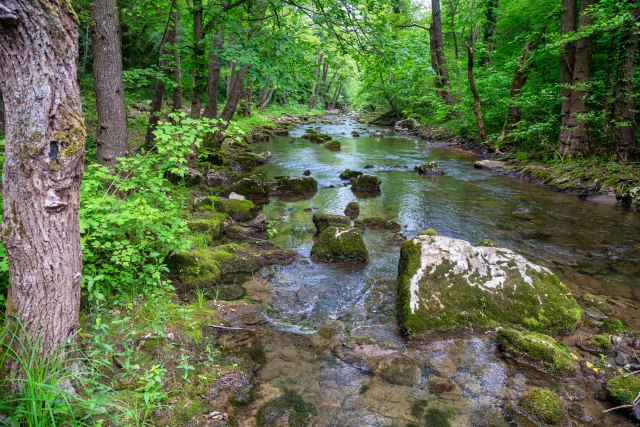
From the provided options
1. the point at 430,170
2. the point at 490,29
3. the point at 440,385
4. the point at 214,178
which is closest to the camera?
the point at 440,385

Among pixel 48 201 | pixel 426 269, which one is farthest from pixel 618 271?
pixel 48 201

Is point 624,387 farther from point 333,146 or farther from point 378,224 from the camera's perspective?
point 333,146

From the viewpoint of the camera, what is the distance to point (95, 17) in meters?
5.23

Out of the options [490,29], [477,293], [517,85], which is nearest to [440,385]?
[477,293]

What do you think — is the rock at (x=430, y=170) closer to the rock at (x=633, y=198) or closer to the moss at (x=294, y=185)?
the moss at (x=294, y=185)

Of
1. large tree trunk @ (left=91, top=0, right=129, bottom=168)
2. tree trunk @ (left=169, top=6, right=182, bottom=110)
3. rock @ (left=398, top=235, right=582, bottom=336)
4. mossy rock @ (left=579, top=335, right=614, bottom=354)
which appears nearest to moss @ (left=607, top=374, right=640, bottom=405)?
mossy rock @ (left=579, top=335, right=614, bottom=354)

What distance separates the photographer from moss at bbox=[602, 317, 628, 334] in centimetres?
452

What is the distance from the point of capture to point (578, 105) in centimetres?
1244

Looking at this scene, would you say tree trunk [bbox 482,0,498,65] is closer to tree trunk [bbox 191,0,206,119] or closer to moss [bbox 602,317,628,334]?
tree trunk [bbox 191,0,206,119]

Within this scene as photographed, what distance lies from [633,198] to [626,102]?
296 cm

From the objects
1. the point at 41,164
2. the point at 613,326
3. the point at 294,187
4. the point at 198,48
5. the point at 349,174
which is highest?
the point at 198,48

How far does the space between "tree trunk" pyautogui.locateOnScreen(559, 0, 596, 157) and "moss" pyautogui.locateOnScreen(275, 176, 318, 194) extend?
8862 millimetres

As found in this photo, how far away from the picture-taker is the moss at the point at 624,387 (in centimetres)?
343

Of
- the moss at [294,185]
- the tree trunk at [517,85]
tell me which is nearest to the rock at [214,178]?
the moss at [294,185]
